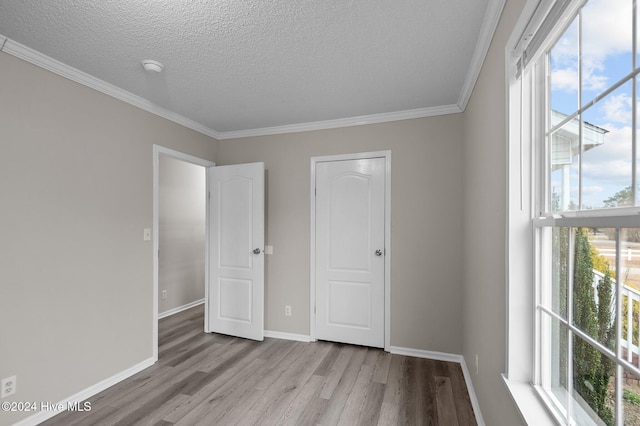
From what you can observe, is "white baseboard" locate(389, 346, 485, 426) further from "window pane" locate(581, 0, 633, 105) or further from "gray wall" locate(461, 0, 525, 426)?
"window pane" locate(581, 0, 633, 105)

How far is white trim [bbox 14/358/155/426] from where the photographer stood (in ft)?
6.42

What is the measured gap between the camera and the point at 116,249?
8.28ft

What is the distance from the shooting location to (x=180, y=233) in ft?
14.9

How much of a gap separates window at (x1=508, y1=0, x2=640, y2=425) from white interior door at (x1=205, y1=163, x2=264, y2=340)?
8.61 feet

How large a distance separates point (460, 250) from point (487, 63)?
1.70 metres

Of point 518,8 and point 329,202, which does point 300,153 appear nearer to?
point 329,202

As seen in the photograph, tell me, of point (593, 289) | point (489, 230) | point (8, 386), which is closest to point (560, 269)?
point (593, 289)

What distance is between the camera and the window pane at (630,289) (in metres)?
0.71

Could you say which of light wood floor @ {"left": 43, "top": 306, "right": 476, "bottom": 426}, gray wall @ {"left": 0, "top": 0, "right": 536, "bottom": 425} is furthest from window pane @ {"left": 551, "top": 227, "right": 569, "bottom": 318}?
light wood floor @ {"left": 43, "top": 306, "right": 476, "bottom": 426}

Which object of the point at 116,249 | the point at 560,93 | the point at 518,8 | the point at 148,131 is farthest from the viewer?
the point at 148,131

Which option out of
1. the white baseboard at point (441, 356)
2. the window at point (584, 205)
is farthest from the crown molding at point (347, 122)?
the white baseboard at point (441, 356)

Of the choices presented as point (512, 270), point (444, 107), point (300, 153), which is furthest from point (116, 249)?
point (444, 107)

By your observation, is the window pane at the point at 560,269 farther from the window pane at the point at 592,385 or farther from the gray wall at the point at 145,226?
the gray wall at the point at 145,226

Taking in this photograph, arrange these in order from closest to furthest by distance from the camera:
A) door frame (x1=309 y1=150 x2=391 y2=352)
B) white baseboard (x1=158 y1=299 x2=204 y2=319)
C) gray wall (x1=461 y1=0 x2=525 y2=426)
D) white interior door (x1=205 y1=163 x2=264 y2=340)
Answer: gray wall (x1=461 y1=0 x2=525 y2=426)
door frame (x1=309 y1=150 x2=391 y2=352)
white interior door (x1=205 y1=163 x2=264 y2=340)
white baseboard (x1=158 y1=299 x2=204 y2=319)
